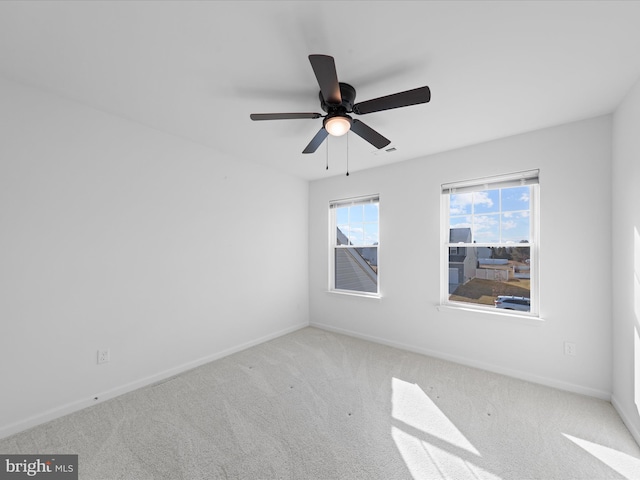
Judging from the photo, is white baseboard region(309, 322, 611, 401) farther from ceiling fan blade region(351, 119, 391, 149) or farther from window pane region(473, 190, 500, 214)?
ceiling fan blade region(351, 119, 391, 149)

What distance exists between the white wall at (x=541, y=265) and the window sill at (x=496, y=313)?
33mm

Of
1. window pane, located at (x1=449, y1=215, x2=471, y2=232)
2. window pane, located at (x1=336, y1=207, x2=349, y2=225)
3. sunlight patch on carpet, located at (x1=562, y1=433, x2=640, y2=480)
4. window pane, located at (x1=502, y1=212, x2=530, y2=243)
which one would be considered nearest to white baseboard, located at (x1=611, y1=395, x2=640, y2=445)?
sunlight patch on carpet, located at (x1=562, y1=433, x2=640, y2=480)

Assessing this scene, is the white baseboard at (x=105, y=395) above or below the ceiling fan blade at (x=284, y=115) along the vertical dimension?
below

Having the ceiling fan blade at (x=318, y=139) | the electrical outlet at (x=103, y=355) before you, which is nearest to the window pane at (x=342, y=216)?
the ceiling fan blade at (x=318, y=139)

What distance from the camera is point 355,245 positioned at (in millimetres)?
4164

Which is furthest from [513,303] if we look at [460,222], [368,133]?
[368,133]

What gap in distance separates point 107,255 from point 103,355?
869mm

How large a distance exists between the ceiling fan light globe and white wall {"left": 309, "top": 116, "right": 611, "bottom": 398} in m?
1.84

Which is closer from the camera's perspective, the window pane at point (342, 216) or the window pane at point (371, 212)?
the window pane at point (371, 212)

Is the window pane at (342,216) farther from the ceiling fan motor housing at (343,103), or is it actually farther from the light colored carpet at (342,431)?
the ceiling fan motor housing at (343,103)

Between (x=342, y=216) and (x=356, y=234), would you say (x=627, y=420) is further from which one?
(x=342, y=216)

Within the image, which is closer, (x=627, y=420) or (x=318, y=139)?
(x=627, y=420)

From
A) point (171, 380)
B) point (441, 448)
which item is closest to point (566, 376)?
point (441, 448)

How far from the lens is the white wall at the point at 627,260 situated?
192cm
